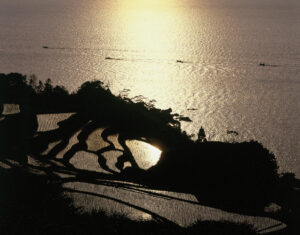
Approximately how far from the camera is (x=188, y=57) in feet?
223

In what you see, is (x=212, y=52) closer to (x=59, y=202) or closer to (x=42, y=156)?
(x=42, y=156)

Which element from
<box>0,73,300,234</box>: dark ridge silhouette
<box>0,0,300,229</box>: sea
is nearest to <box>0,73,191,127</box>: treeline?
<box>0,73,300,234</box>: dark ridge silhouette

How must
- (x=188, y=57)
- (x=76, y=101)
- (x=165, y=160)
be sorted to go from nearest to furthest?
(x=165, y=160), (x=76, y=101), (x=188, y=57)

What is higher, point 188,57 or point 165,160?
point 188,57

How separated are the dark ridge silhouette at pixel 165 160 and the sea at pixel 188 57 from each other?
733 cm

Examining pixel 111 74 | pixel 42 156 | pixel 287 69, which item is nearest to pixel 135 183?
pixel 42 156

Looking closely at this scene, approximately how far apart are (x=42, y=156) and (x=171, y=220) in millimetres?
7130

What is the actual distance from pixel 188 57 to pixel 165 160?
4776 cm

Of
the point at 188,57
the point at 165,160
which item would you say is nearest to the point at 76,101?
the point at 165,160

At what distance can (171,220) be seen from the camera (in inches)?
707

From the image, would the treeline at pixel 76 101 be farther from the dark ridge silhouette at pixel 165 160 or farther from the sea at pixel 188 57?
the sea at pixel 188 57

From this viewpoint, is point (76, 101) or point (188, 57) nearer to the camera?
point (76, 101)

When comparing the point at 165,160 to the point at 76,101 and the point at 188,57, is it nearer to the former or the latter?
the point at 76,101

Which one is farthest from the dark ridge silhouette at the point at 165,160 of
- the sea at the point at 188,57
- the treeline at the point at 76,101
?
the sea at the point at 188,57
